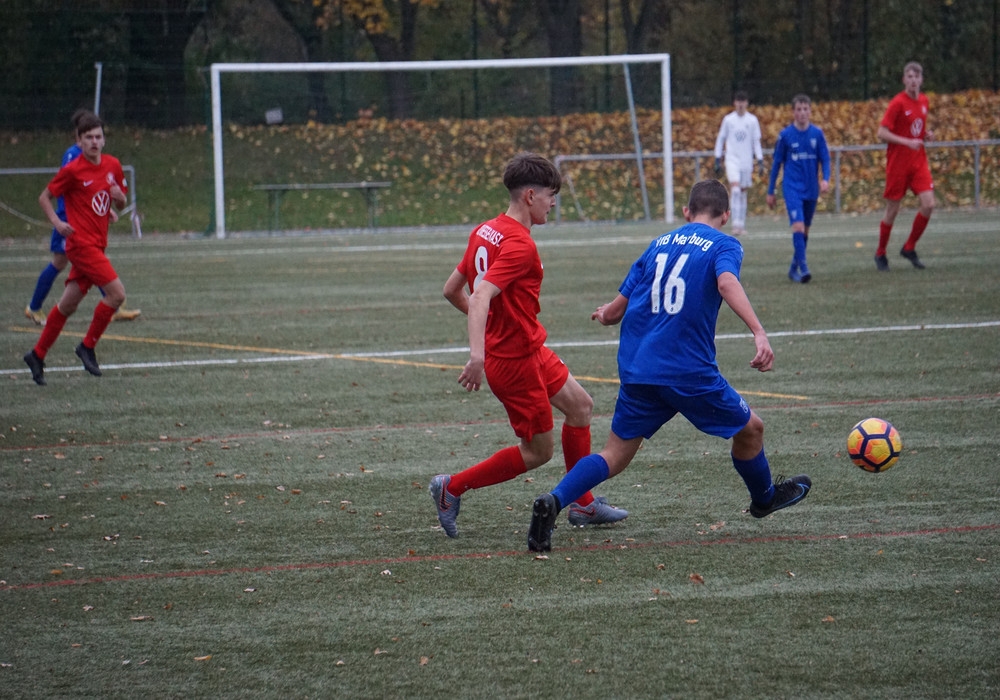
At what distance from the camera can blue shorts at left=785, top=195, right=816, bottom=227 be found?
14.1 m

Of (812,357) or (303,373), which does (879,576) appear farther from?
(303,373)

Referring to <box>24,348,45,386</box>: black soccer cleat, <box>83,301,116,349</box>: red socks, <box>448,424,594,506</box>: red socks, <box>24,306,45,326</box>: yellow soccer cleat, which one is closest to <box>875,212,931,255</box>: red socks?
<box>83,301,116,349</box>: red socks

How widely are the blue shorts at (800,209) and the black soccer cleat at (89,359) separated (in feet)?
25.6

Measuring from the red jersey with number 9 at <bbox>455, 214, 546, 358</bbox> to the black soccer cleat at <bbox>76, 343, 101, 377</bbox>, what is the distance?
17.8 ft

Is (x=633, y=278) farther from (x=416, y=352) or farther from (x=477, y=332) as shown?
(x=416, y=352)

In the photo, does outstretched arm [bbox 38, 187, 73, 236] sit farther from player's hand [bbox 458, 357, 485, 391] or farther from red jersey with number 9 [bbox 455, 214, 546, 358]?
player's hand [bbox 458, 357, 485, 391]

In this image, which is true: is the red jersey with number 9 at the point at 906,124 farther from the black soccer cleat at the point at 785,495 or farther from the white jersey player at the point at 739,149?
the black soccer cleat at the point at 785,495

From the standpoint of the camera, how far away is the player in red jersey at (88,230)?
378 inches

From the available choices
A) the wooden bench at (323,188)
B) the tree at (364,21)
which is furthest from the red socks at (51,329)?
the tree at (364,21)

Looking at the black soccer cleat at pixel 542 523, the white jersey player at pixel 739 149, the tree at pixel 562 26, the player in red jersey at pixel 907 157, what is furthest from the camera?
the tree at pixel 562 26

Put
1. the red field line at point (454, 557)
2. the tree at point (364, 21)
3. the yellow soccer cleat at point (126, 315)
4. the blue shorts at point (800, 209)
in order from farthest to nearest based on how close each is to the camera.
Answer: the tree at point (364, 21) < the blue shorts at point (800, 209) < the yellow soccer cleat at point (126, 315) < the red field line at point (454, 557)

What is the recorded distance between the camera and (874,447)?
547 cm

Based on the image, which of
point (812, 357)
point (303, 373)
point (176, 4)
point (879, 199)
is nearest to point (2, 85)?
point (176, 4)

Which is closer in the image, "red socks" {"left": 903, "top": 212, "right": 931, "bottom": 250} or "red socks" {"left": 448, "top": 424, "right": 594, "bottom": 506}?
"red socks" {"left": 448, "top": 424, "right": 594, "bottom": 506}
